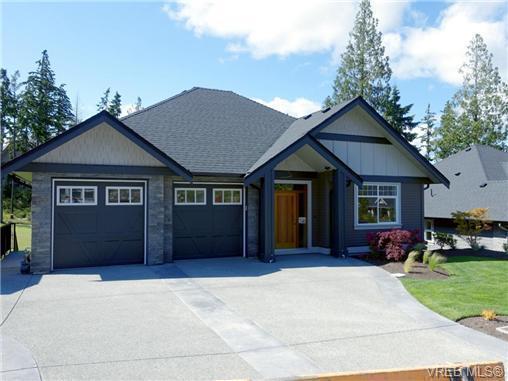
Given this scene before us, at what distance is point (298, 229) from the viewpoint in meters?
16.5

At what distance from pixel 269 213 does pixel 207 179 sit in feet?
8.08

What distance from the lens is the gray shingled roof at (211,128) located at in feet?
47.2

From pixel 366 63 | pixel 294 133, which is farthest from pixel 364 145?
pixel 366 63

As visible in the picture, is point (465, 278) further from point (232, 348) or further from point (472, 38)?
point (472, 38)

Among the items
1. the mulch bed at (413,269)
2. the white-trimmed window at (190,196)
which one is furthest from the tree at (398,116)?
the white-trimmed window at (190,196)

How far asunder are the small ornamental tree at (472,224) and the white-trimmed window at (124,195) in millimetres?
13877

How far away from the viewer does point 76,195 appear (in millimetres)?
12266

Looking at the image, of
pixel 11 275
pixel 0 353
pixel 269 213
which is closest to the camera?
pixel 0 353

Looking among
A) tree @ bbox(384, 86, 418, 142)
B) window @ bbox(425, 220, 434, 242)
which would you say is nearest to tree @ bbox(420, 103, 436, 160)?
tree @ bbox(384, 86, 418, 142)

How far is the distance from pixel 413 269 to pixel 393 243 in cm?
171

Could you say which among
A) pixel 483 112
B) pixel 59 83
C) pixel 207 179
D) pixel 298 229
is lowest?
pixel 298 229

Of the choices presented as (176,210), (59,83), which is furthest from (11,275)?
(59,83)

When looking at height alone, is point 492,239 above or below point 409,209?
below

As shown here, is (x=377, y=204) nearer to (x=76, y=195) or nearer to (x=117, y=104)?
(x=76, y=195)
